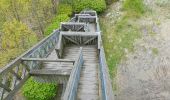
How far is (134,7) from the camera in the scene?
2933 cm

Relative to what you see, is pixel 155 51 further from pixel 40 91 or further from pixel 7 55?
pixel 7 55

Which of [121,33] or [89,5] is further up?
[89,5]

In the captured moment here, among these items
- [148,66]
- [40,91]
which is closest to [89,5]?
[148,66]

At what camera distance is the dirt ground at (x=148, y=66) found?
17.8 meters

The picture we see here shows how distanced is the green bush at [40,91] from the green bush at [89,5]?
14521mm

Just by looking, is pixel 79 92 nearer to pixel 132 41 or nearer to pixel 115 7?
pixel 132 41

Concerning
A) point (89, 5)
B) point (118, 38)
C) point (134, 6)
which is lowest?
point (118, 38)

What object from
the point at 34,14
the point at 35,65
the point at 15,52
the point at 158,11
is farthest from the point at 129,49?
the point at 34,14

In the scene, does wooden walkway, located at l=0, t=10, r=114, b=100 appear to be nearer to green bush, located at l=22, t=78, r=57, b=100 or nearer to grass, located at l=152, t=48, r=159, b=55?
green bush, located at l=22, t=78, r=57, b=100

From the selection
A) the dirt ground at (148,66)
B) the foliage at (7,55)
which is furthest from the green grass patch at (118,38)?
the foliage at (7,55)

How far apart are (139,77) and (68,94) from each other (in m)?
12.7

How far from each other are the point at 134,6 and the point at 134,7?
114mm

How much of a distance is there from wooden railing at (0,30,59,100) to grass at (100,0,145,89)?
20.8ft

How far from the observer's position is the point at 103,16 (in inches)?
1204
